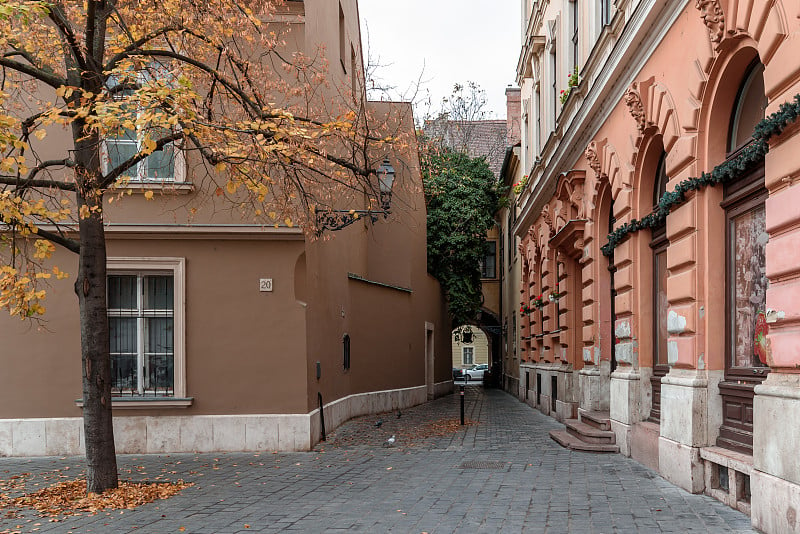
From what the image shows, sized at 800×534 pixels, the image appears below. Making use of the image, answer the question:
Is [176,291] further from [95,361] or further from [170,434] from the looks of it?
[95,361]

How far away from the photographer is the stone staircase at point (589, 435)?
38.7 ft

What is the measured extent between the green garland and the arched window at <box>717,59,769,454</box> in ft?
0.56

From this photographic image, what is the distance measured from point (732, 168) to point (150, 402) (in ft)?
30.0

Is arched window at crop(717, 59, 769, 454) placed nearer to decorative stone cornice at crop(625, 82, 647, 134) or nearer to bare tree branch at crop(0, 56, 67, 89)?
decorative stone cornice at crop(625, 82, 647, 134)

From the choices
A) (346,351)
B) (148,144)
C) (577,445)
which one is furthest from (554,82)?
(148,144)

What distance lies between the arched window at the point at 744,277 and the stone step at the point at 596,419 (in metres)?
4.32

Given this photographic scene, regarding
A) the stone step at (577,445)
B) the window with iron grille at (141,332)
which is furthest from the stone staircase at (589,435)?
the window with iron grille at (141,332)

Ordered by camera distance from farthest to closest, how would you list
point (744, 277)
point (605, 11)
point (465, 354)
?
point (465, 354) → point (605, 11) → point (744, 277)

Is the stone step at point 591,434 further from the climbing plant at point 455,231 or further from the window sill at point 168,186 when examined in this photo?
the climbing plant at point 455,231

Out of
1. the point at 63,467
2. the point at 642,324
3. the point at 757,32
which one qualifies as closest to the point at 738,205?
the point at 757,32

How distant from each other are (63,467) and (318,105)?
6979 millimetres

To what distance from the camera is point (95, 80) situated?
8.88 meters

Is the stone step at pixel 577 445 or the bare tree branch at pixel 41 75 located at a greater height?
the bare tree branch at pixel 41 75

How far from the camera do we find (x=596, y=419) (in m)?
12.7
